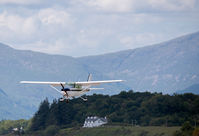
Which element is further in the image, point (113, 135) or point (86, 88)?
point (113, 135)

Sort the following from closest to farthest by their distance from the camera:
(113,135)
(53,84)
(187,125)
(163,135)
→ (53,84)
(187,125)
(163,135)
(113,135)

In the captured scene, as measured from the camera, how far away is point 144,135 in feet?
610

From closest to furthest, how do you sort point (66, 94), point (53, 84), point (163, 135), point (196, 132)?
point (66, 94) → point (53, 84) → point (196, 132) → point (163, 135)

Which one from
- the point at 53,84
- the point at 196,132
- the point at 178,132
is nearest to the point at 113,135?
the point at 178,132

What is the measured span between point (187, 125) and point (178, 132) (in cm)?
295

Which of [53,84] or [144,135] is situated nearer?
[53,84]

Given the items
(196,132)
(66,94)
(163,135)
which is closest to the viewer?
(66,94)

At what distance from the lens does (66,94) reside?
8919cm

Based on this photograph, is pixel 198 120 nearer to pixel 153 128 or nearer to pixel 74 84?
pixel 153 128

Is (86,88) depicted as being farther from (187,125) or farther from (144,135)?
(144,135)

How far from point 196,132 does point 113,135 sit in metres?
63.3

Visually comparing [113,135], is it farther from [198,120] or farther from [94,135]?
[198,120]

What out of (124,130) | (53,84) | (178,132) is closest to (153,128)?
(124,130)

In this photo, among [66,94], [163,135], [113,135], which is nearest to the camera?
[66,94]
